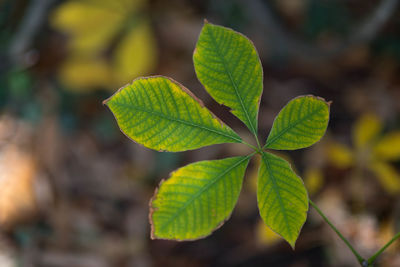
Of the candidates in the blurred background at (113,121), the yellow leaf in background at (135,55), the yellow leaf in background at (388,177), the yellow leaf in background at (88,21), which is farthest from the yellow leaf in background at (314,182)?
the yellow leaf in background at (88,21)

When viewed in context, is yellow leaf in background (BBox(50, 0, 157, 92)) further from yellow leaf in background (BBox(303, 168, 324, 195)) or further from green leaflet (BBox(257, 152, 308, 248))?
green leaflet (BBox(257, 152, 308, 248))

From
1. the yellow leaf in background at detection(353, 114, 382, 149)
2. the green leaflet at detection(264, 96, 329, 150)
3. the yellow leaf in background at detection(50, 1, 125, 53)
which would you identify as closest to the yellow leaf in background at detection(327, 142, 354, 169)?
the yellow leaf in background at detection(353, 114, 382, 149)

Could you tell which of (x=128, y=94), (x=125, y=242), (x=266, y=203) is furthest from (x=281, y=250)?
(x=128, y=94)

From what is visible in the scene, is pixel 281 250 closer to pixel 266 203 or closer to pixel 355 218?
pixel 355 218

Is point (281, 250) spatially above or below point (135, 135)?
below

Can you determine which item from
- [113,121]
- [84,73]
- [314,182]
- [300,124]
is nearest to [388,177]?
[314,182]

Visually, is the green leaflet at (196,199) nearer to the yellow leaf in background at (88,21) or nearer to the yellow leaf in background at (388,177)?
the yellow leaf in background at (388,177)
